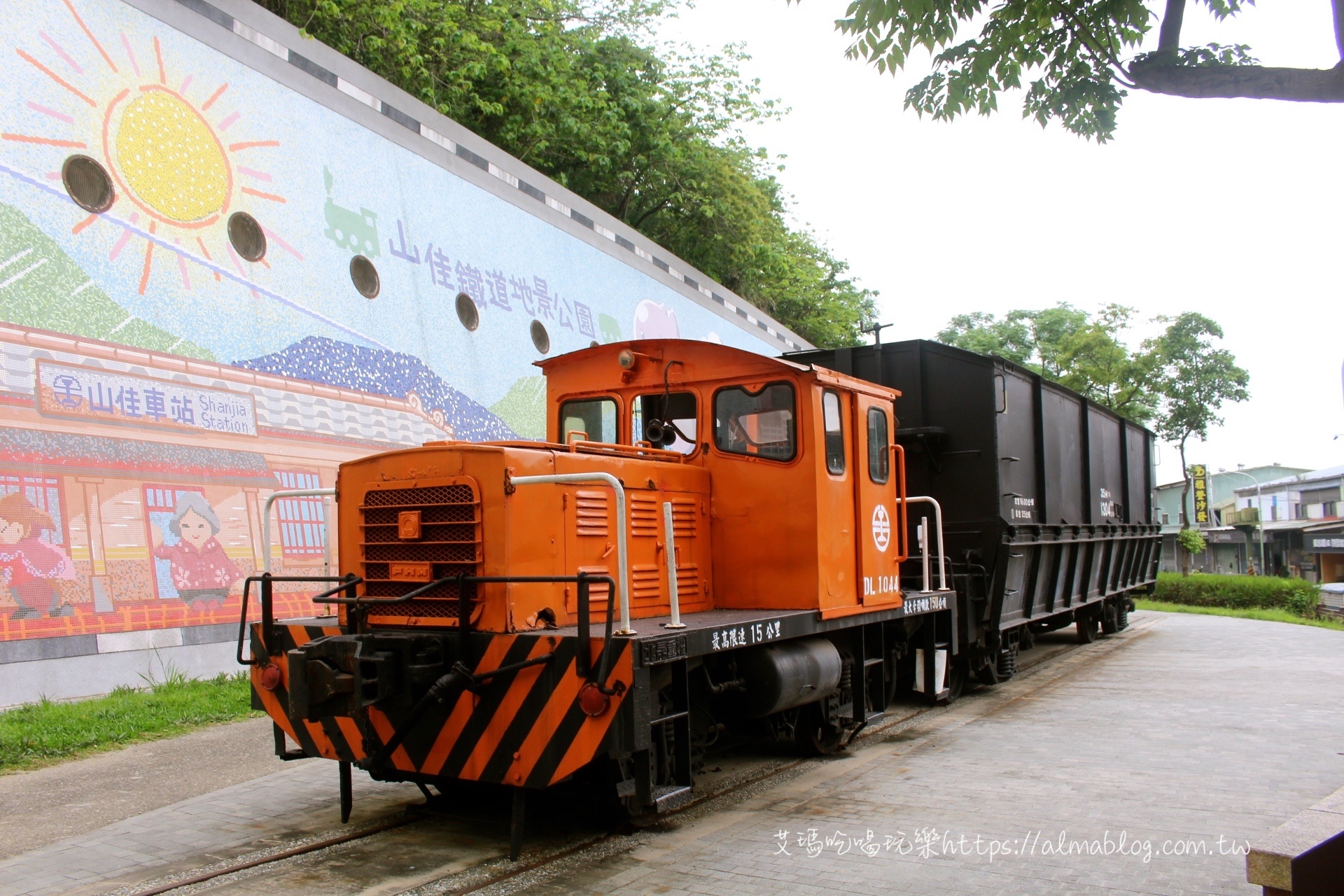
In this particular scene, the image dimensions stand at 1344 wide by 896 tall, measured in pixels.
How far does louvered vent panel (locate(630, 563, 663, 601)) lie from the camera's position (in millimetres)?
6078

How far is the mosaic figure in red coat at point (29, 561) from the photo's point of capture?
7434mm

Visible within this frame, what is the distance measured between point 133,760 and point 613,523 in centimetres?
393

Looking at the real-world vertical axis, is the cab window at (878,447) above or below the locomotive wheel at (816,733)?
above

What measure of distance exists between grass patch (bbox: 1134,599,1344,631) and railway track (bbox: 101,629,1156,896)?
16297 millimetres

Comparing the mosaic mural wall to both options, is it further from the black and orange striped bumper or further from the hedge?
the hedge

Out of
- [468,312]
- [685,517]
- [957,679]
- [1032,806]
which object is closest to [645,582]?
[685,517]

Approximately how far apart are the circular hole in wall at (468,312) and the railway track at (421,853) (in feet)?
23.2

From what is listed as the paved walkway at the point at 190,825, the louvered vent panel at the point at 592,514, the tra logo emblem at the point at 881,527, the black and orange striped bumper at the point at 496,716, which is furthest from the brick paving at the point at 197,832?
the tra logo emblem at the point at 881,527

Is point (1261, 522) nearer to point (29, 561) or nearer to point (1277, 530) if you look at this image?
point (1277, 530)

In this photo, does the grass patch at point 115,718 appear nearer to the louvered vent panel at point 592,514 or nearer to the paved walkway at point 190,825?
the paved walkway at point 190,825

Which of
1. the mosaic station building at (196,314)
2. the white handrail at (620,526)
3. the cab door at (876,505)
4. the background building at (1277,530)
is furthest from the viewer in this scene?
the background building at (1277,530)

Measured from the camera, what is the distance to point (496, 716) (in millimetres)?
5094

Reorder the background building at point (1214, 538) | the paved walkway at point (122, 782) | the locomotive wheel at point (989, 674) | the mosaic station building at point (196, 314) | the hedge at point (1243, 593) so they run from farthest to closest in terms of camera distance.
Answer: the background building at point (1214, 538) < the hedge at point (1243, 593) < the locomotive wheel at point (989, 674) < the mosaic station building at point (196, 314) < the paved walkway at point (122, 782)

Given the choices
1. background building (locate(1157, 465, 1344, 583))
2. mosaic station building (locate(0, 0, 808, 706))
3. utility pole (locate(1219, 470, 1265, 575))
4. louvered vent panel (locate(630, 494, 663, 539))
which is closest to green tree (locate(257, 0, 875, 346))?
mosaic station building (locate(0, 0, 808, 706))
